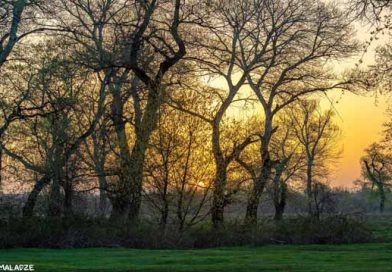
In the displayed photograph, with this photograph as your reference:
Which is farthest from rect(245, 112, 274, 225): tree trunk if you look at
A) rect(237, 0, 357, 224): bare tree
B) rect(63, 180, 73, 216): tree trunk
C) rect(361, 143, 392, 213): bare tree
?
rect(361, 143, 392, 213): bare tree

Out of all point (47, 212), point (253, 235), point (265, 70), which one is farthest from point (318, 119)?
point (47, 212)

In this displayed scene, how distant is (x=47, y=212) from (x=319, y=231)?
14753 mm

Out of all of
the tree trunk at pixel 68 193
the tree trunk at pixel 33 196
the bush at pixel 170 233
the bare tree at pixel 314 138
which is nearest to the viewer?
the bush at pixel 170 233

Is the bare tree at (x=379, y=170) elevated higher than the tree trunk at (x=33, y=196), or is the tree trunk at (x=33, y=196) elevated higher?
the bare tree at (x=379, y=170)

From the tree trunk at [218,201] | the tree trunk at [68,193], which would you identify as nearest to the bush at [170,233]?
the tree trunk at [218,201]

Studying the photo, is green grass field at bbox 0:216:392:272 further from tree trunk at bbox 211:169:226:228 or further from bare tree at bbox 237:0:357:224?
bare tree at bbox 237:0:357:224

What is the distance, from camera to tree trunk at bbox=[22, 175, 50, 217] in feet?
103

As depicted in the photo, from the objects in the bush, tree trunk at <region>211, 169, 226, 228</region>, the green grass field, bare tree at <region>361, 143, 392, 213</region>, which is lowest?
the green grass field

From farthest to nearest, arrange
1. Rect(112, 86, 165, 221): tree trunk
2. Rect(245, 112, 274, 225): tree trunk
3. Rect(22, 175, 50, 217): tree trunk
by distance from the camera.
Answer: Rect(245, 112, 274, 225): tree trunk, Rect(112, 86, 165, 221): tree trunk, Rect(22, 175, 50, 217): tree trunk

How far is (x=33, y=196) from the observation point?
107 ft

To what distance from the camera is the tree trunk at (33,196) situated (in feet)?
103

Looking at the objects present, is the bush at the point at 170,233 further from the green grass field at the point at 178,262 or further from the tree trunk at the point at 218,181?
the green grass field at the point at 178,262

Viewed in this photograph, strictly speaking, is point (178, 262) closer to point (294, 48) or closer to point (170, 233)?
point (170, 233)

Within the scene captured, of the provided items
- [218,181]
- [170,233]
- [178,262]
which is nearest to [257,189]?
[218,181]
